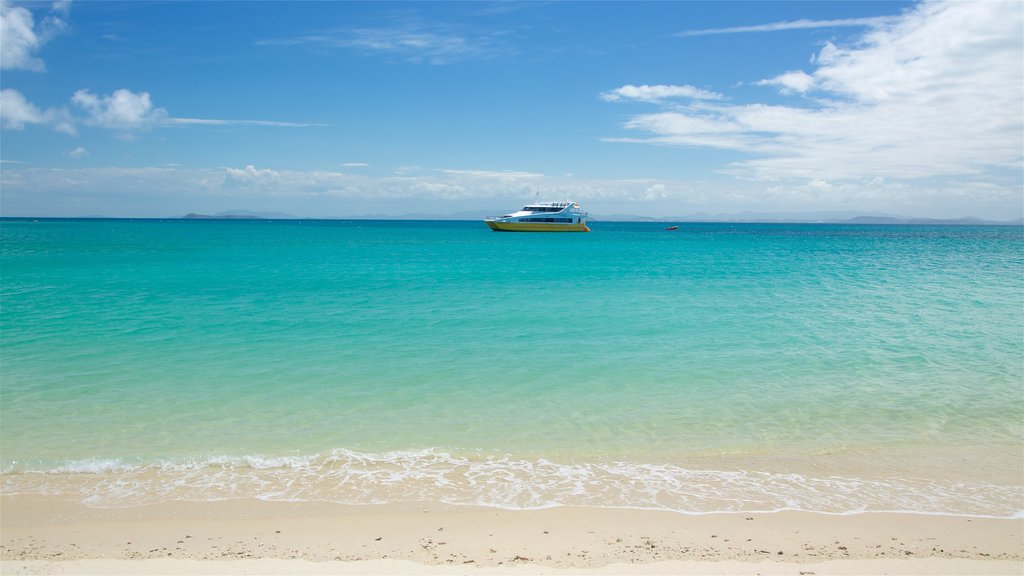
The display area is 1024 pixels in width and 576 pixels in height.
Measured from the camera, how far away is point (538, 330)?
1628 cm

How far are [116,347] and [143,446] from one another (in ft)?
23.4

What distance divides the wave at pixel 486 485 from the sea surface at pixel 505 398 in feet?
0.11

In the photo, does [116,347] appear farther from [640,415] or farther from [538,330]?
[640,415]

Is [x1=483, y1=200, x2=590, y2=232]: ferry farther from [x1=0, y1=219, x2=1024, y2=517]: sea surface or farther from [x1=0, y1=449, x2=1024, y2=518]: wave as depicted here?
[x1=0, y1=449, x2=1024, y2=518]: wave

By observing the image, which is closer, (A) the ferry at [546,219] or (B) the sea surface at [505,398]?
(B) the sea surface at [505,398]

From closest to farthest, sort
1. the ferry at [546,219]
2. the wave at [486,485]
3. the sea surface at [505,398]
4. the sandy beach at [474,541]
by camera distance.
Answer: the sandy beach at [474,541]
the wave at [486,485]
the sea surface at [505,398]
the ferry at [546,219]

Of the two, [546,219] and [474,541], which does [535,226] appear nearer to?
[546,219]

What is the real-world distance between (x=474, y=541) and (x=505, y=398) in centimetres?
465

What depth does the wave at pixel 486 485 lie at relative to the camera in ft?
21.2

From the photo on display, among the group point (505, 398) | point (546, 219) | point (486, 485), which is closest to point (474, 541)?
point (486, 485)

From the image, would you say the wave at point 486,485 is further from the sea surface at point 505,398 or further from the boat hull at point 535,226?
the boat hull at point 535,226

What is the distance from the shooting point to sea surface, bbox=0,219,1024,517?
6945 millimetres

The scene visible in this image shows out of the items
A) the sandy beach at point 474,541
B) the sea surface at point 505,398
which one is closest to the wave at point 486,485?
the sea surface at point 505,398

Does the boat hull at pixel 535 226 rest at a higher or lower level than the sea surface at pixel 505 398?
higher
